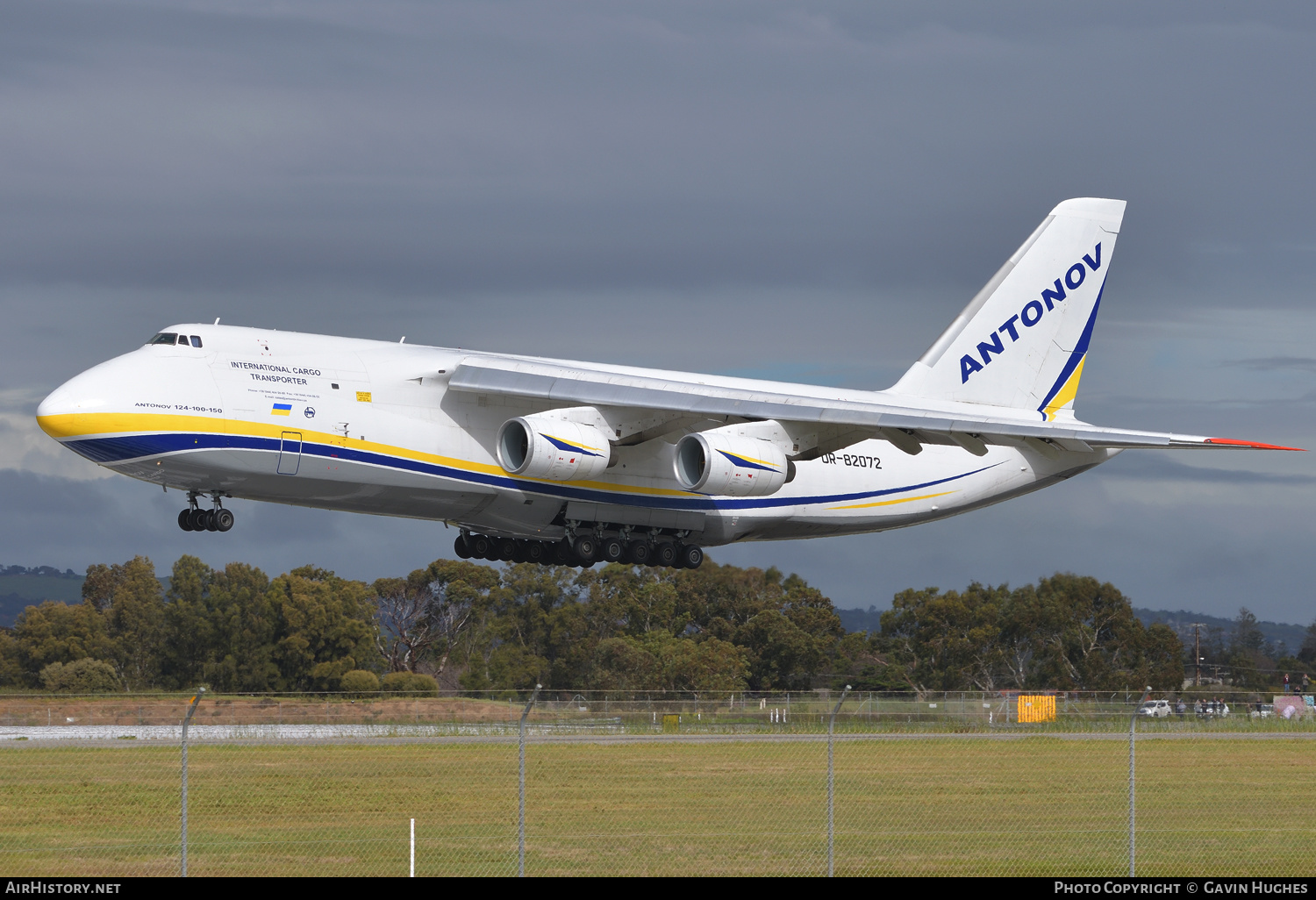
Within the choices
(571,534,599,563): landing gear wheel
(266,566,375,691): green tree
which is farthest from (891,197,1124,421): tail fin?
(266,566,375,691): green tree

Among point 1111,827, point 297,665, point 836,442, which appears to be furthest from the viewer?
point 297,665

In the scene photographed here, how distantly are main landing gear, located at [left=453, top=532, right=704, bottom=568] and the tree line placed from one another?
22.0 meters

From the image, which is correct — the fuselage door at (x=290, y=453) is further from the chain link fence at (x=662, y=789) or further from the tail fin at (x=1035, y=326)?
the tail fin at (x=1035, y=326)

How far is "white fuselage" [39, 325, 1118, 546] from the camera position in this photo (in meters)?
20.7

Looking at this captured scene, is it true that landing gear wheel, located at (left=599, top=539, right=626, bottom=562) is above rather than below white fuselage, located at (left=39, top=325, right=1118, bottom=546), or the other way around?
below

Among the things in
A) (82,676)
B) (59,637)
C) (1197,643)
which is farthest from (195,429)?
(1197,643)

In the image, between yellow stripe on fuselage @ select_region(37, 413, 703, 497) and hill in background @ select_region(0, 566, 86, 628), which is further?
hill in background @ select_region(0, 566, 86, 628)

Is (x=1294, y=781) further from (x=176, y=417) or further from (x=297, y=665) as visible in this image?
(x=297, y=665)

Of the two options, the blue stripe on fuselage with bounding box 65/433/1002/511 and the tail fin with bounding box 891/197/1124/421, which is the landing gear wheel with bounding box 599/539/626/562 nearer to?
the blue stripe on fuselage with bounding box 65/433/1002/511

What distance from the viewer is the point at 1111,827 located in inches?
789

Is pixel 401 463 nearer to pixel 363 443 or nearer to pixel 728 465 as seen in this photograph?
pixel 363 443

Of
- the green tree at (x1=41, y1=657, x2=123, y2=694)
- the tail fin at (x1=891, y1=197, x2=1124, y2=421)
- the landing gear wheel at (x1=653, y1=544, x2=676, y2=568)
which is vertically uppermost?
the tail fin at (x1=891, y1=197, x2=1124, y2=421)
